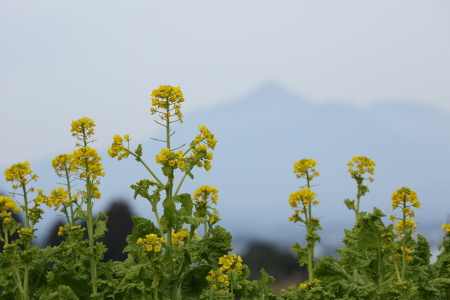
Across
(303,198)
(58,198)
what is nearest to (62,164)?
(58,198)

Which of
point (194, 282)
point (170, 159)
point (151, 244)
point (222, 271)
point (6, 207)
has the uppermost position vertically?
point (170, 159)

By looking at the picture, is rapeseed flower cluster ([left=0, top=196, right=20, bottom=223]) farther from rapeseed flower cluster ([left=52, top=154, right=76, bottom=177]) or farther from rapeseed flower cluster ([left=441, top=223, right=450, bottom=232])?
rapeseed flower cluster ([left=441, top=223, right=450, bottom=232])

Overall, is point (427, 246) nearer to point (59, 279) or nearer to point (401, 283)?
point (401, 283)

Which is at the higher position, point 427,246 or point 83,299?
point 427,246

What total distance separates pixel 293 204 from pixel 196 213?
1.90 meters

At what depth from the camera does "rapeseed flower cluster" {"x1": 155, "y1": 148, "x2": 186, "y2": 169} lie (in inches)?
282

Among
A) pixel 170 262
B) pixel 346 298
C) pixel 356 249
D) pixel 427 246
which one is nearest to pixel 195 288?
pixel 170 262

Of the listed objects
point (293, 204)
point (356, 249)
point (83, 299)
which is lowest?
point (83, 299)

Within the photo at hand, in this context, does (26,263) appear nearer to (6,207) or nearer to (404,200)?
(6,207)

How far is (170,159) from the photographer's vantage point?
7184 millimetres

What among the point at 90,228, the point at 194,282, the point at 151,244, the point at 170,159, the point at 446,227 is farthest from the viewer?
the point at 446,227

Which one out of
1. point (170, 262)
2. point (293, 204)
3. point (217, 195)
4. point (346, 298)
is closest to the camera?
point (170, 262)

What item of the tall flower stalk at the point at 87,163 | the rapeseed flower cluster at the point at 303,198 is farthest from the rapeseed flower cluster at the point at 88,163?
the rapeseed flower cluster at the point at 303,198

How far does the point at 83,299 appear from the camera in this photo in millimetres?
8273
